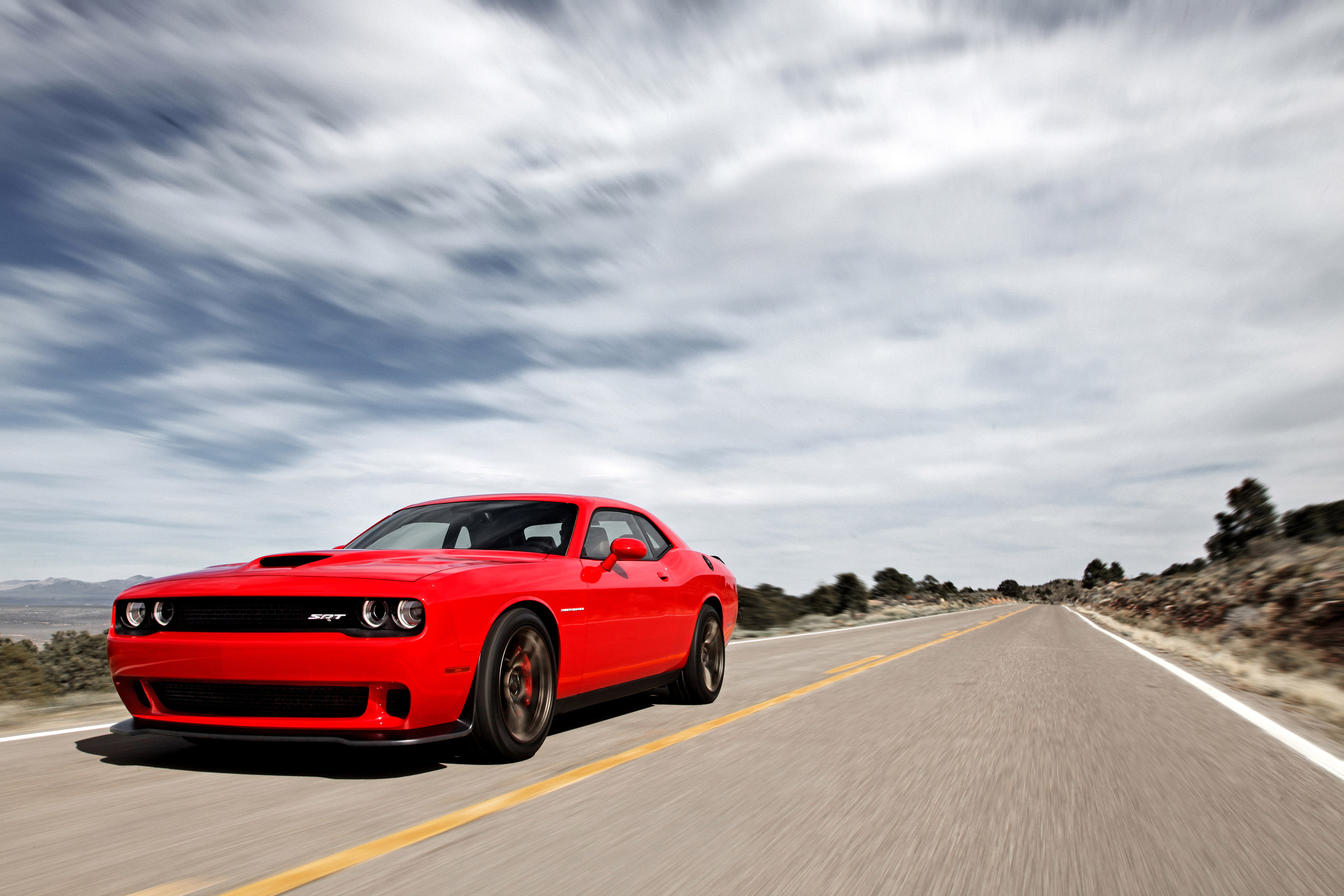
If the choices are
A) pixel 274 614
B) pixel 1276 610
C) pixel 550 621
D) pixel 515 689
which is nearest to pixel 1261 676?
pixel 1276 610

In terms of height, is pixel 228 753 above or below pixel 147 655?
below

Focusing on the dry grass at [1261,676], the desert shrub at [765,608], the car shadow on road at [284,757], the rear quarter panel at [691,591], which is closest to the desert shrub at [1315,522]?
the dry grass at [1261,676]

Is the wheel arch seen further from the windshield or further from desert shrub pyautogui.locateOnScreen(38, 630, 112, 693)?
desert shrub pyautogui.locateOnScreen(38, 630, 112, 693)

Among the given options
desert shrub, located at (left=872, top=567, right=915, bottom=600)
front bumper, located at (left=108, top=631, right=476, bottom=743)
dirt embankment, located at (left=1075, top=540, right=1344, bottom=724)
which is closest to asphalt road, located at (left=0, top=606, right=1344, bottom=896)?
front bumper, located at (left=108, top=631, right=476, bottom=743)

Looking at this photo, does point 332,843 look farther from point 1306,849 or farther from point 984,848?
point 1306,849

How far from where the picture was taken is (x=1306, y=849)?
3.85 metres

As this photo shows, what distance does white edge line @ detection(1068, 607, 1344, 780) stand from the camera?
5930 millimetres

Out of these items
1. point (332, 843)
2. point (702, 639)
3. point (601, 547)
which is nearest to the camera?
point (332, 843)

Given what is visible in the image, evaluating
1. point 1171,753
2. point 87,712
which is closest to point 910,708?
point 1171,753

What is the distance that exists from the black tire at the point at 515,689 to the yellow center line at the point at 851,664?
588 cm

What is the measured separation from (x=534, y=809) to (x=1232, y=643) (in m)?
19.7

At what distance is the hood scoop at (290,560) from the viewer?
17.8 feet

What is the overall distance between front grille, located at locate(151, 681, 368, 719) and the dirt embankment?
27.4 ft

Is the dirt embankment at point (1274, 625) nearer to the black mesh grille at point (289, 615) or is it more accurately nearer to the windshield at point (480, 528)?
the windshield at point (480, 528)
